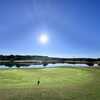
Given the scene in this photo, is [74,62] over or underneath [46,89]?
over

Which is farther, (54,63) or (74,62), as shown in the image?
(74,62)

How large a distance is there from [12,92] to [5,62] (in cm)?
1138

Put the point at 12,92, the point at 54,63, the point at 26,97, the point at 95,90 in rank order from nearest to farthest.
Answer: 1. the point at 26,97
2. the point at 12,92
3. the point at 95,90
4. the point at 54,63

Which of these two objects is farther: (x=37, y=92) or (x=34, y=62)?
(x=34, y=62)

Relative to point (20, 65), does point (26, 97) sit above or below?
below

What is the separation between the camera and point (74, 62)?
81.8 feet

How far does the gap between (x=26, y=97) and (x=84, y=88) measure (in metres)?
3.53

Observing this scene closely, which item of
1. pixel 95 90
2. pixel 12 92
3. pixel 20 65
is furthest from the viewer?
pixel 20 65

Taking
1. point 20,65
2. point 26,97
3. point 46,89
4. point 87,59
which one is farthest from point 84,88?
point 87,59

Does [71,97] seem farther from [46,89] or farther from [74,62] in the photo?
[74,62]

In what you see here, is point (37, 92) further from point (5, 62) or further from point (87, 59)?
point (87, 59)

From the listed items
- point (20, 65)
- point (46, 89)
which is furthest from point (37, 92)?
point (20, 65)

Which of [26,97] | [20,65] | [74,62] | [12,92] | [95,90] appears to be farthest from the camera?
[74,62]

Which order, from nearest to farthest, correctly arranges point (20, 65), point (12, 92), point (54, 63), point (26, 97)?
point (26, 97), point (12, 92), point (20, 65), point (54, 63)
